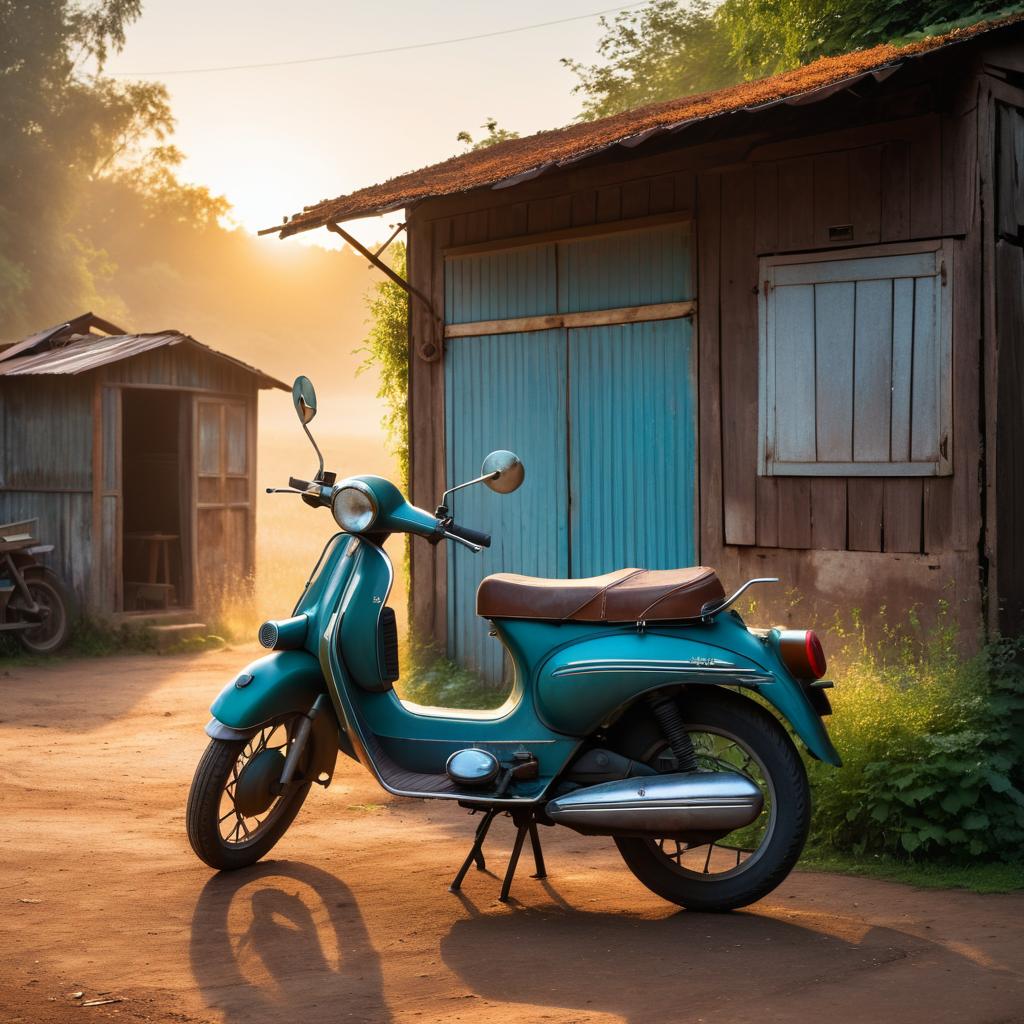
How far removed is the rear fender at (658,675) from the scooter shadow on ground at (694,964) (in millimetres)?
615

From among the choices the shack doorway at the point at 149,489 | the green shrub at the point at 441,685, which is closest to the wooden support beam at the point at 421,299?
the green shrub at the point at 441,685

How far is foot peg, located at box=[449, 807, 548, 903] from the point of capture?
4.91 m

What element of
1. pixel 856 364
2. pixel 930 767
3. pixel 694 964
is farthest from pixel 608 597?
pixel 856 364

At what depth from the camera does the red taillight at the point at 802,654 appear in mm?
4676

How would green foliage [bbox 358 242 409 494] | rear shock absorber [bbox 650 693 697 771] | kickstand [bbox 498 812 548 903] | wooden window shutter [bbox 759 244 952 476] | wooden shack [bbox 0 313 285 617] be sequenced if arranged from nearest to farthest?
rear shock absorber [bbox 650 693 697 771] → kickstand [bbox 498 812 548 903] → wooden window shutter [bbox 759 244 952 476] → green foliage [bbox 358 242 409 494] → wooden shack [bbox 0 313 285 617]

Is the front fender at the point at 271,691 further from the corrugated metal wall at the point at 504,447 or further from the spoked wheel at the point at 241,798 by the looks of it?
the corrugated metal wall at the point at 504,447

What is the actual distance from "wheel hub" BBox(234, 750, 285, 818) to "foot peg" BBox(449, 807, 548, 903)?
805 millimetres

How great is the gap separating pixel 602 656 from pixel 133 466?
41.0 feet

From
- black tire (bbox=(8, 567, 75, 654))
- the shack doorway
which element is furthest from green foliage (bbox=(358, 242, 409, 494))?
the shack doorway

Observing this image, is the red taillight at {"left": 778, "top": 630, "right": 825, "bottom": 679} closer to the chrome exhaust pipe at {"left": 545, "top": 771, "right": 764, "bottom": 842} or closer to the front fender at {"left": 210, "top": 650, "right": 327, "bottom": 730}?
the chrome exhaust pipe at {"left": 545, "top": 771, "right": 764, "bottom": 842}

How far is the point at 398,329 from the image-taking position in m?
11.1

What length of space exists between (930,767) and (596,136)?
4.90m

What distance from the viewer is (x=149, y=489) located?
16.2m

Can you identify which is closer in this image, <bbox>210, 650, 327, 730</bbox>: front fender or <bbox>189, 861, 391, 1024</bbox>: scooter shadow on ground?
<bbox>189, 861, 391, 1024</bbox>: scooter shadow on ground
